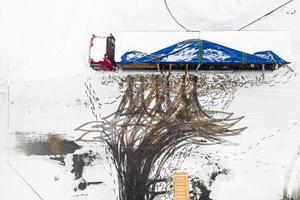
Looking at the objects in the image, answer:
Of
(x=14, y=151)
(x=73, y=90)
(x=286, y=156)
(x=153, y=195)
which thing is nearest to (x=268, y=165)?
(x=286, y=156)

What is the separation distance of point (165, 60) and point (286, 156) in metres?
1.70

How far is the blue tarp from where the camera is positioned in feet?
16.9

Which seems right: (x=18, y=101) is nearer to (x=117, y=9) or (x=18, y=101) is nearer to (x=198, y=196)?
(x=117, y=9)

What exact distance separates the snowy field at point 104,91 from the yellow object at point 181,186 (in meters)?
0.11

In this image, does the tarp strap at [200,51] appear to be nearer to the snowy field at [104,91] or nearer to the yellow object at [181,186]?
the snowy field at [104,91]

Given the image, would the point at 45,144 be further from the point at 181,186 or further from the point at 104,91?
the point at 181,186

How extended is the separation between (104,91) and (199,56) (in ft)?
3.81

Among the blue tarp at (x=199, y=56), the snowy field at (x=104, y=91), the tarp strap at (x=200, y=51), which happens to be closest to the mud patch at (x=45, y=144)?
the snowy field at (x=104, y=91)

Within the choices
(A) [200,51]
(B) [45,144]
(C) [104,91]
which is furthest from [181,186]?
(B) [45,144]

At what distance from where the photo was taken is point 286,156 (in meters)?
5.36

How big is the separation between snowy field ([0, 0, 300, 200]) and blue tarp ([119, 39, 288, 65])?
0.28 feet

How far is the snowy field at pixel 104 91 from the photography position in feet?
17.6

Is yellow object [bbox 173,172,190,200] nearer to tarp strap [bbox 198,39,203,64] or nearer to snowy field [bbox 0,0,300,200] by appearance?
snowy field [bbox 0,0,300,200]

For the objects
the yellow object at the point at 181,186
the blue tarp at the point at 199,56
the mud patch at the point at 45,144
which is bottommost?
the yellow object at the point at 181,186
